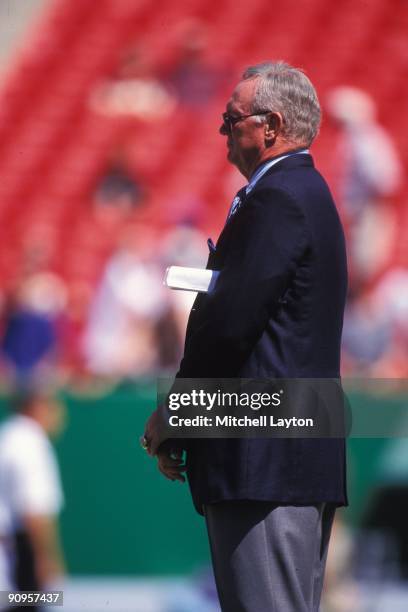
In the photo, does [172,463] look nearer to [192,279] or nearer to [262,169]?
[192,279]

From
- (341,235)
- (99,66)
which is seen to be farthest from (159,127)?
(341,235)

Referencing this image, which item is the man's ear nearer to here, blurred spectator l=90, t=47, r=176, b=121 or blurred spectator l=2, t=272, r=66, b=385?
blurred spectator l=2, t=272, r=66, b=385

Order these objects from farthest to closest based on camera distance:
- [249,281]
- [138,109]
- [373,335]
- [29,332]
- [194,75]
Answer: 1. [138,109]
2. [194,75]
3. [29,332]
4. [373,335]
5. [249,281]

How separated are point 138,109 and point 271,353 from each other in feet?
20.6

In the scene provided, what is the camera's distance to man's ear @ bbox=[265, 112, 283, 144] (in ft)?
7.25

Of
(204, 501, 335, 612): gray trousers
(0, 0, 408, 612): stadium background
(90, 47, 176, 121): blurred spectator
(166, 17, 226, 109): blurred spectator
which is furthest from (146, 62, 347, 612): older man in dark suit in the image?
(90, 47, 176, 121): blurred spectator

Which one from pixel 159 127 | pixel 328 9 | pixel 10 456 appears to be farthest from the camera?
pixel 328 9

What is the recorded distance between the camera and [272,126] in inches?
87.5

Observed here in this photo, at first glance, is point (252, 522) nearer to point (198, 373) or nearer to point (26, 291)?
point (198, 373)

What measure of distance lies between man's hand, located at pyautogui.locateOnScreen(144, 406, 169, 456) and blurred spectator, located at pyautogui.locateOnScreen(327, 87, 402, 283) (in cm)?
373

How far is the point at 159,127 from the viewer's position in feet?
27.0

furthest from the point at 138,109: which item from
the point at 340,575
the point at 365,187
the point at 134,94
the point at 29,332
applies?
the point at 340,575

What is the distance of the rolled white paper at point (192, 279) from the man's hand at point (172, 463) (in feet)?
1.09

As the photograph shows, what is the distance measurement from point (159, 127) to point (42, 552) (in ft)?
14.1
